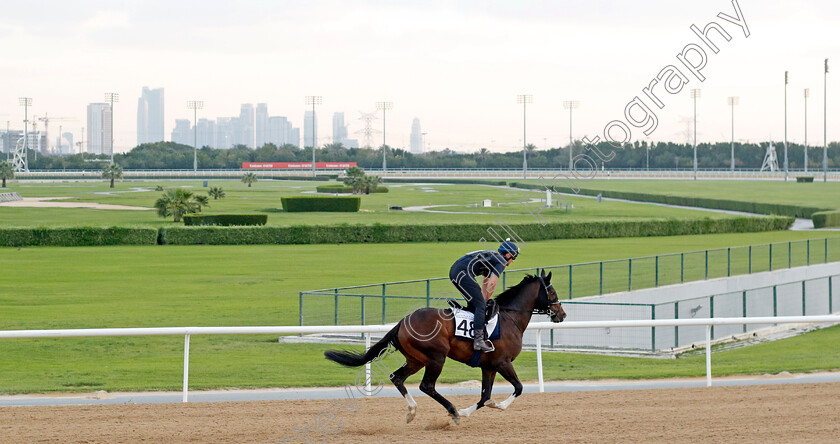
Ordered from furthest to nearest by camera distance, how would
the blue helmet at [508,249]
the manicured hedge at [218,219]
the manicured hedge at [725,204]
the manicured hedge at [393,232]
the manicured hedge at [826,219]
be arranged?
the manicured hedge at [725,204] → the manicured hedge at [826,219] → the manicured hedge at [218,219] → the manicured hedge at [393,232] → the blue helmet at [508,249]

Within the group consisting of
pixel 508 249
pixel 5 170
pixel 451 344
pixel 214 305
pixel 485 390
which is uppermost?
pixel 5 170

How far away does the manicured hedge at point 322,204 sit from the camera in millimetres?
55125

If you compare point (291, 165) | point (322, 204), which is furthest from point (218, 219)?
point (291, 165)

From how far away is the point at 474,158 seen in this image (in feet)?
483

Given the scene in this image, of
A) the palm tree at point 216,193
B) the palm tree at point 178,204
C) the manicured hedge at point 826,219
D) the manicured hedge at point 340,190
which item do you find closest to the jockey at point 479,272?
the palm tree at point 178,204

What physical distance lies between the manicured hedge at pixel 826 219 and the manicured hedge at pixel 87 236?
29149 millimetres

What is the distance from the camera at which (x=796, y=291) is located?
73.7 feet

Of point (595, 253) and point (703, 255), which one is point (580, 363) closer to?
point (703, 255)

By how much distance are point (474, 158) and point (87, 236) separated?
115 meters

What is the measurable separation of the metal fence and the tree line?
9422 cm

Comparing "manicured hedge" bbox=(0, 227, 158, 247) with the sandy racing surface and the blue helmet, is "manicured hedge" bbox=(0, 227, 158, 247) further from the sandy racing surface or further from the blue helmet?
the blue helmet

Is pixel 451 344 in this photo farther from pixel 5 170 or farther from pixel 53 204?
pixel 5 170

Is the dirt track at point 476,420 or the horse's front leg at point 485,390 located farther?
the horse's front leg at point 485,390

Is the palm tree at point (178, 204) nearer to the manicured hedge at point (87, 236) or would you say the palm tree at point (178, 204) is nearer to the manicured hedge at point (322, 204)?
the manicured hedge at point (87, 236)
